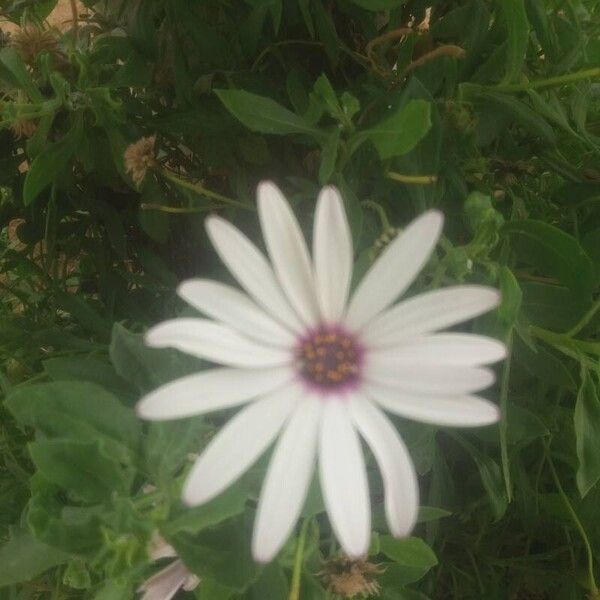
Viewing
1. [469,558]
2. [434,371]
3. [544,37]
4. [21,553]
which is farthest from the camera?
[469,558]

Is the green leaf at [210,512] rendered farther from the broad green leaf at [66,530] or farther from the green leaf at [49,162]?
the green leaf at [49,162]

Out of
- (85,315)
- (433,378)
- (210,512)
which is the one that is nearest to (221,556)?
(210,512)

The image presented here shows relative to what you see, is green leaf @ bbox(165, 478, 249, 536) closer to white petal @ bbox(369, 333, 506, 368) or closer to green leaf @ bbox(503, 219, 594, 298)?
white petal @ bbox(369, 333, 506, 368)

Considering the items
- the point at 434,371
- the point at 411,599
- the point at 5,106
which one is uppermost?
the point at 5,106

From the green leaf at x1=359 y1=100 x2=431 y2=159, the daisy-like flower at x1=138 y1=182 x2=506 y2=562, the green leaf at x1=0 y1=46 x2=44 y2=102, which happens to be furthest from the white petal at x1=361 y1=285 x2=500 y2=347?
the green leaf at x1=0 y1=46 x2=44 y2=102

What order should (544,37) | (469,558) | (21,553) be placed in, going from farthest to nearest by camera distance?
(469,558), (544,37), (21,553)

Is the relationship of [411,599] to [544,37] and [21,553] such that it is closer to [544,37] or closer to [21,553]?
[21,553]

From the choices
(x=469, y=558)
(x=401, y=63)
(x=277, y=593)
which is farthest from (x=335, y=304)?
(x=469, y=558)

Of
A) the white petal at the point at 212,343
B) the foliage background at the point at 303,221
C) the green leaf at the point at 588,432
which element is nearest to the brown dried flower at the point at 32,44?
the foliage background at the point at 303,221
